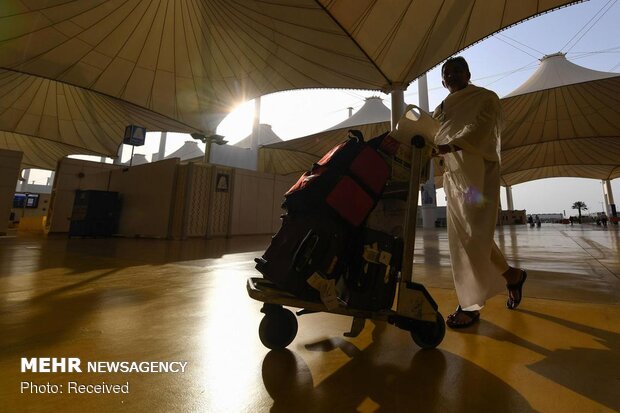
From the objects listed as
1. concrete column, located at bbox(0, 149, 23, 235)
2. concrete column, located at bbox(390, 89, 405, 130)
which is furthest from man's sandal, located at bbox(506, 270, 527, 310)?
concrete column, located at bbox(0, 149, 23, 235)

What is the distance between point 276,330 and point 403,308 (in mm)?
554

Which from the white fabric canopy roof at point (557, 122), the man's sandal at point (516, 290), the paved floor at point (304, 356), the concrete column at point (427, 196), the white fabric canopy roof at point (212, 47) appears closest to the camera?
the paved floor at point (304, 356)

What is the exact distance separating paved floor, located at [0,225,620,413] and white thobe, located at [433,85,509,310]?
26 cm

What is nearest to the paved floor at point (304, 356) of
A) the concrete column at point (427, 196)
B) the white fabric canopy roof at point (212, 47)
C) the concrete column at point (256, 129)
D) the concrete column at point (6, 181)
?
the concrete column at point (6, 181)

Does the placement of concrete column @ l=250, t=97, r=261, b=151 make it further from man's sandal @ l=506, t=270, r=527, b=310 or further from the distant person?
man's sandal @ l=506, t=270, r=527, b=310

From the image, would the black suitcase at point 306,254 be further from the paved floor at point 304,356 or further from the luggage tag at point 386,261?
the paved floor at point 304,356

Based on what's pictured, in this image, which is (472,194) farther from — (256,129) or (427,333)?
(256,129)

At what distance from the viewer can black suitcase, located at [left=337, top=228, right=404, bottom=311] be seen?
119 cm

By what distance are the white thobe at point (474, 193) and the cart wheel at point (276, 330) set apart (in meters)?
1.03

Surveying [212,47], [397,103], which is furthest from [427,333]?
[212,47]

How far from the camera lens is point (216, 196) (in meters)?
9.20

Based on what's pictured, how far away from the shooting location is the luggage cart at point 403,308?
1128 mm

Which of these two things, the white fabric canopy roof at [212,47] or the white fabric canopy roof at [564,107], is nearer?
the white fabric canopy roof at [212,47]

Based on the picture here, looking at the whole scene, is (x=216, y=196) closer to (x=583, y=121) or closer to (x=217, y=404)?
(x=217, y=404)
